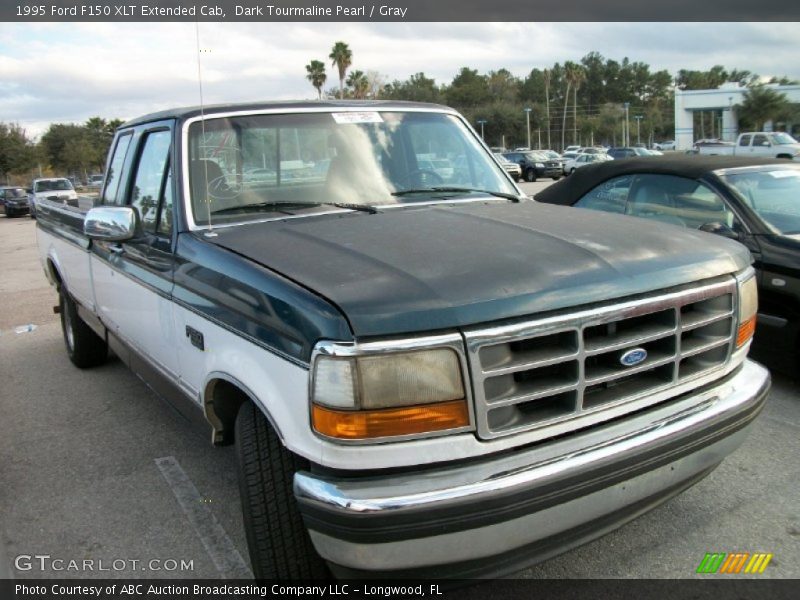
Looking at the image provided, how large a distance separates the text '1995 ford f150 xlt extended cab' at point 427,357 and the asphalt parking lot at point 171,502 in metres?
0.52

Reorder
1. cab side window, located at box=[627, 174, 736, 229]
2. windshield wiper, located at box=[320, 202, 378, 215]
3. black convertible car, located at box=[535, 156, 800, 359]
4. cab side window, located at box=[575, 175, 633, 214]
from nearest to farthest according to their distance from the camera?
windshield wiper, located at box=[320, 202, 378, 215], black convertible car, located at box=[535, 156, 800, 359], cab side window, located at box=[627, 174, 736, 229], cab side window, located at box=[575, 175, 633, 214]

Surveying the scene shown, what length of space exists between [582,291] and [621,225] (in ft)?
2.95

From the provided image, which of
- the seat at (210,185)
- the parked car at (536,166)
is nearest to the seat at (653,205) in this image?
the seat at (210,185)

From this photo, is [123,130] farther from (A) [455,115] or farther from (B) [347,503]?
(B) [347,503]

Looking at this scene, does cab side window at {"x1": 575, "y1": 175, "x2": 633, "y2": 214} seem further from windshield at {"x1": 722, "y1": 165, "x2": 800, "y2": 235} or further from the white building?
the white building

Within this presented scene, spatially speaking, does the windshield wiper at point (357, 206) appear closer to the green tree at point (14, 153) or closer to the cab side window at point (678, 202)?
the cab side window at point (678, 202)

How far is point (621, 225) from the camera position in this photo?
118 inches

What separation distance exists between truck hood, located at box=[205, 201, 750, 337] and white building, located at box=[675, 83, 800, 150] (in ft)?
191

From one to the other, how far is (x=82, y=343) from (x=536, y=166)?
113 ft

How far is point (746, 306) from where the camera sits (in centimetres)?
278

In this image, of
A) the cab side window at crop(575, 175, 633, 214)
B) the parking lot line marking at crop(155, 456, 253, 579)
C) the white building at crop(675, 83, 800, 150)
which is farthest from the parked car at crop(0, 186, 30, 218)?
the white building at crop(675, 83, 800, 150)

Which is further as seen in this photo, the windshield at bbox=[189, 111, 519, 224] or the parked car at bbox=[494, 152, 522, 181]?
the parked car at bbox=[494, 152, 522, 181]

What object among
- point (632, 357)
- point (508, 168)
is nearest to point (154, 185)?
point (632, 357)

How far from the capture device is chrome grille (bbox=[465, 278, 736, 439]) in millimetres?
2094
